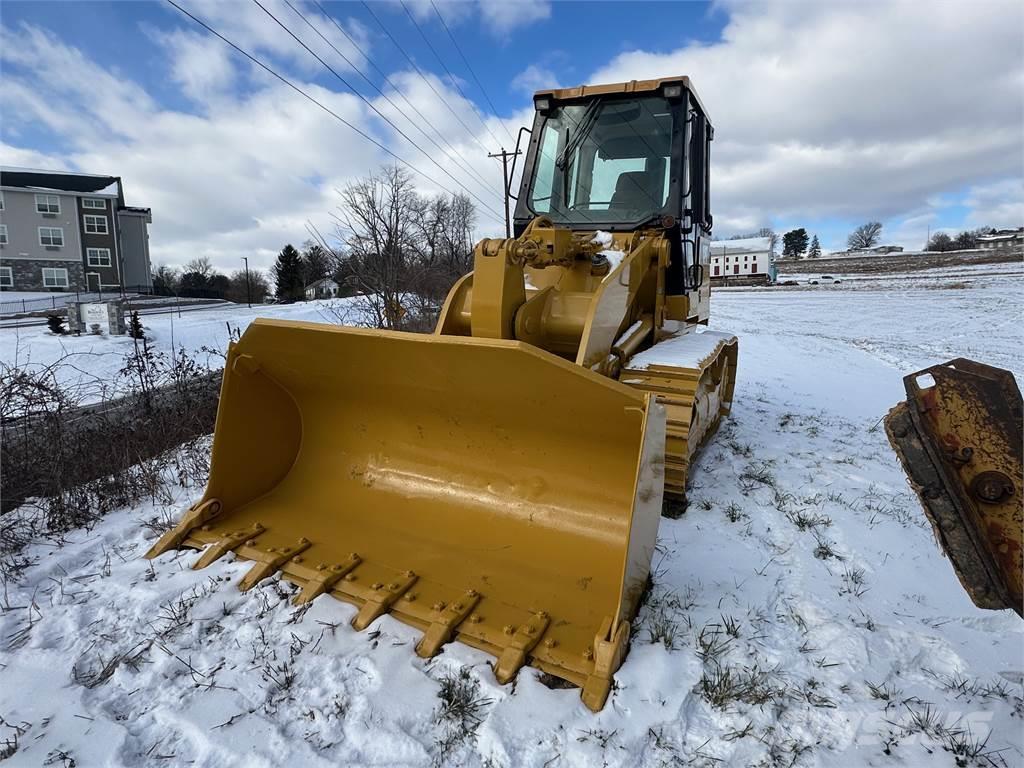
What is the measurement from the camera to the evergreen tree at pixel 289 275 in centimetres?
5144

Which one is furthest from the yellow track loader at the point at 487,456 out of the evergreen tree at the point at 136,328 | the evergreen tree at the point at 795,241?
the evergreen tree at the point at 795,241

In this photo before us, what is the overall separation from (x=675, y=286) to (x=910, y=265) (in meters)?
59.5

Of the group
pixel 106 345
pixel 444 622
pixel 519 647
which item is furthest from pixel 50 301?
pixel 519 647

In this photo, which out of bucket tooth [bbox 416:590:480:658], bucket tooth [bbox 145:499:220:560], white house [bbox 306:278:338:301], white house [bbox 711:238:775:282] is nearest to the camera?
bucket tooth [bbox 416:590:480:658]

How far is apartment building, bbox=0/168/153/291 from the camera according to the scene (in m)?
36.2

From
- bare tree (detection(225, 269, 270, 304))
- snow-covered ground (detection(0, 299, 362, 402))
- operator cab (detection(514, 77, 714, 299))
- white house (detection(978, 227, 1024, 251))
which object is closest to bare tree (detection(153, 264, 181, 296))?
bare tree (detection(225, 269, 270, 304))

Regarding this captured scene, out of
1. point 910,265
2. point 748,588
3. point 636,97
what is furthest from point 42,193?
point 910,265

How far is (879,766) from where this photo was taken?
176cm

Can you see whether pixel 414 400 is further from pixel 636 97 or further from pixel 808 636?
pixel 636 97

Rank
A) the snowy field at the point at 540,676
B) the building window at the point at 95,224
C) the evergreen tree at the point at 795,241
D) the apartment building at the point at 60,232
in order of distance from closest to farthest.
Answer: the snowy field at the point at 540,676
the apartment building at the point at 60,232
the building window at the point at 95,224
the evergreen tree at the point at 795,241

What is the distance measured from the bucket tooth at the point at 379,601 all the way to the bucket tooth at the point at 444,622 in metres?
0.19

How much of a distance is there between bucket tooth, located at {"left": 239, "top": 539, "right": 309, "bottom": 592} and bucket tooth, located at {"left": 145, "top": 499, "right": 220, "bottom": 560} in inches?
18.8

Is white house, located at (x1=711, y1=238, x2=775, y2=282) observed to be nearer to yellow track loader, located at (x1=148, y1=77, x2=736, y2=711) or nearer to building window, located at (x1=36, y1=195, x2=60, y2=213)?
building window, located at (x1=36, y1=195, x2=60, y2=213)

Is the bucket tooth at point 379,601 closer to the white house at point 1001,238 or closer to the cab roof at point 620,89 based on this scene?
the cab roof at point 620,89
